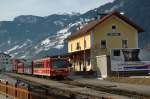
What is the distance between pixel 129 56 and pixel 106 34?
19153mm

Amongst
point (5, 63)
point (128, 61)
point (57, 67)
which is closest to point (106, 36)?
point (128, 61)

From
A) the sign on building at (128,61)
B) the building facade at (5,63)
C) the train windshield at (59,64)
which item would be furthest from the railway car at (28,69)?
the building facade at (5,63)

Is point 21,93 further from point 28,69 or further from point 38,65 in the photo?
point 28,69

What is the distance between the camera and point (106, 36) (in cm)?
7638

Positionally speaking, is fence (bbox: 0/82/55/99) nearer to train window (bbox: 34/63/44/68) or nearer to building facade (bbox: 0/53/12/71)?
train window (bbox: 34/63/44/68)

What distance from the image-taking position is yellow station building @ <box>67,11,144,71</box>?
7419cm

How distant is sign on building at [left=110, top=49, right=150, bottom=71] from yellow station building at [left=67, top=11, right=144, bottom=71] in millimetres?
15127

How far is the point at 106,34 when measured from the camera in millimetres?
76312

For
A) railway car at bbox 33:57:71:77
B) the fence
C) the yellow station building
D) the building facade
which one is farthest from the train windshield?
the building facade

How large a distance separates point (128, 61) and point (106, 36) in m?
19.8

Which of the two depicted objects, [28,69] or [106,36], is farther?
[28,69]

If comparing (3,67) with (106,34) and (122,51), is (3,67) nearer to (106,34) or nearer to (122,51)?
(106,34)

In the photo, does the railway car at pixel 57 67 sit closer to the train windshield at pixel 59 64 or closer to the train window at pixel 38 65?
the train windshield at pixel 59 64

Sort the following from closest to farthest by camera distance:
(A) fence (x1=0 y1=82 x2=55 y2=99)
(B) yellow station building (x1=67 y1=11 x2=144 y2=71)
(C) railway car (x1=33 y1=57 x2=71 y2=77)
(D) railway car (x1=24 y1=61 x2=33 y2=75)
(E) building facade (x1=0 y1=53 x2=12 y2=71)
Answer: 1. (A) fence (x1=0 y1=82 x2=55 y2=99)
2. (C) railway car (x1=33 y1=57 x2=71 y2=77)
3. (D) railway car (x1=24 y1=61 x2=33 y2=75)
4. (B) yellow station building (x1=67 y1=11 x2=144 y2=71)
5. (E) building facade (x1=0 y1=53 x2=12 y2=71)
